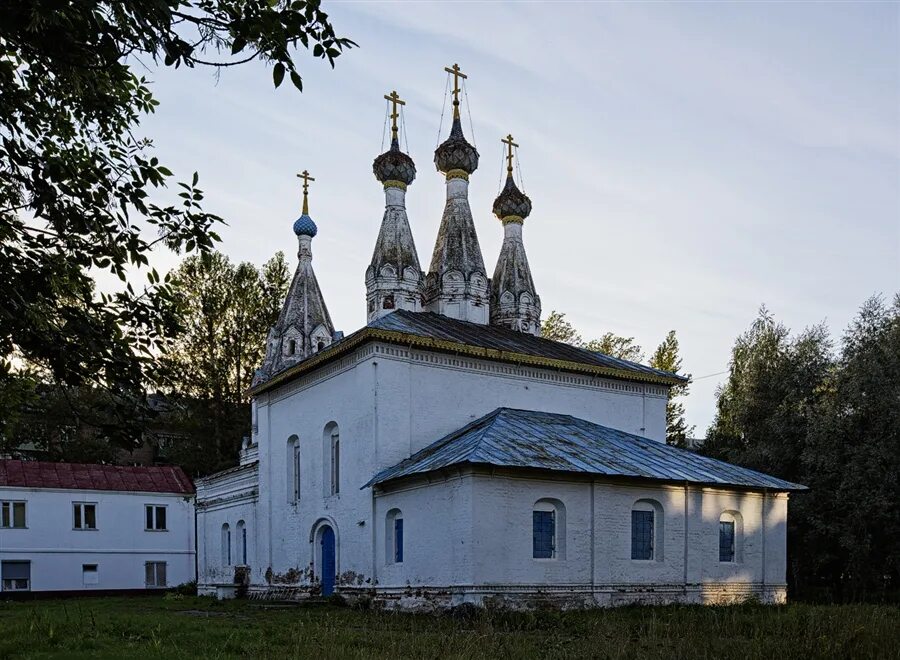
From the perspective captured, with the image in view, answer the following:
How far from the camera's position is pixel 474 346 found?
21156mm

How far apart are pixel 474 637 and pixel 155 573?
28.5m

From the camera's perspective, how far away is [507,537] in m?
17.2

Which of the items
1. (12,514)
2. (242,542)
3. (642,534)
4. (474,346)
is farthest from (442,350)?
(12,514)

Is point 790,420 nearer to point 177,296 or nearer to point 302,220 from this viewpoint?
point 302,220

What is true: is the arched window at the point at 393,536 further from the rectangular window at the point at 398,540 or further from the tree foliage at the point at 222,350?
the tree foliage at the point at 222,350

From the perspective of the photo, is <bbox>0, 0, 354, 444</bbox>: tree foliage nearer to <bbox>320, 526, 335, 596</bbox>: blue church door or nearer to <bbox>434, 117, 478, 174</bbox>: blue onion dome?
<bbox>320, 526, 335, 596</bbox>: blue church door

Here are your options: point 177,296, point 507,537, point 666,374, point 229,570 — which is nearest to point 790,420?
point 666,374

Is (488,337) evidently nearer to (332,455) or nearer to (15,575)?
(332,455)

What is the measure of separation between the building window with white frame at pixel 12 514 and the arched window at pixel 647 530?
2467 cm

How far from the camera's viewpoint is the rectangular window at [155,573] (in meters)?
35.6

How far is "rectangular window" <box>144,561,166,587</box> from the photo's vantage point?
3562cm

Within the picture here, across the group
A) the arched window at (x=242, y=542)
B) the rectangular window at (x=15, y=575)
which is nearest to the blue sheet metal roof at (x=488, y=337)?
the arched window at (x=242, y=542)

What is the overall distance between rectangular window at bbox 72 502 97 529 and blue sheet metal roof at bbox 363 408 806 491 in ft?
64.8

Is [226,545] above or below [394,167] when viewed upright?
below
